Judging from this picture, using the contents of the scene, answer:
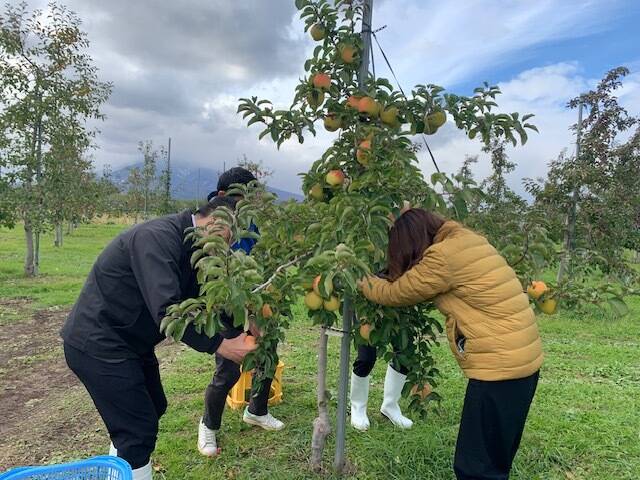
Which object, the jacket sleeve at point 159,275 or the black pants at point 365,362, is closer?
the jacket sleeve at point 159,275

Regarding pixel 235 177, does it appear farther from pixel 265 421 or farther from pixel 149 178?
pixel 149 178

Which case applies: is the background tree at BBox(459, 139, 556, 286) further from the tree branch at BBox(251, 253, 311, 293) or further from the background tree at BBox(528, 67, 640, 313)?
the background tree at BBox(528, 67, 640, 313)

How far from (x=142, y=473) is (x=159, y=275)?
952 mm

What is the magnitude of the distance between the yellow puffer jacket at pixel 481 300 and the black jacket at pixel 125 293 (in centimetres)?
94

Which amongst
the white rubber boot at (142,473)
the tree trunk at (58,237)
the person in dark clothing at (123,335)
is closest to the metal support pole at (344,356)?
the person in dark clothing at (123,335)

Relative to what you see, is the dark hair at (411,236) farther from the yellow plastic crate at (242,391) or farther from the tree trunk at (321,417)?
the yellow plastic crate at (242,391)

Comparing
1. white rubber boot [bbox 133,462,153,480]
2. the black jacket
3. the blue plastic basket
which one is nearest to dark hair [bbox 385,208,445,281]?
the black jacket

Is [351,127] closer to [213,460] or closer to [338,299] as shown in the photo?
[338,299]

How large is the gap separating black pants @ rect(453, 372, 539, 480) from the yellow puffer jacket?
2.5 inches

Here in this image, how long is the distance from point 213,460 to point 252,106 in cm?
214

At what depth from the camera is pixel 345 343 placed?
8.55 ft

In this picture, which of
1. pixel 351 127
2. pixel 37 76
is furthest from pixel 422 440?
pixel 37 76

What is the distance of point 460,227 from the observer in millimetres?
2197

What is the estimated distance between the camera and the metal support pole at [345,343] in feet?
8.06
